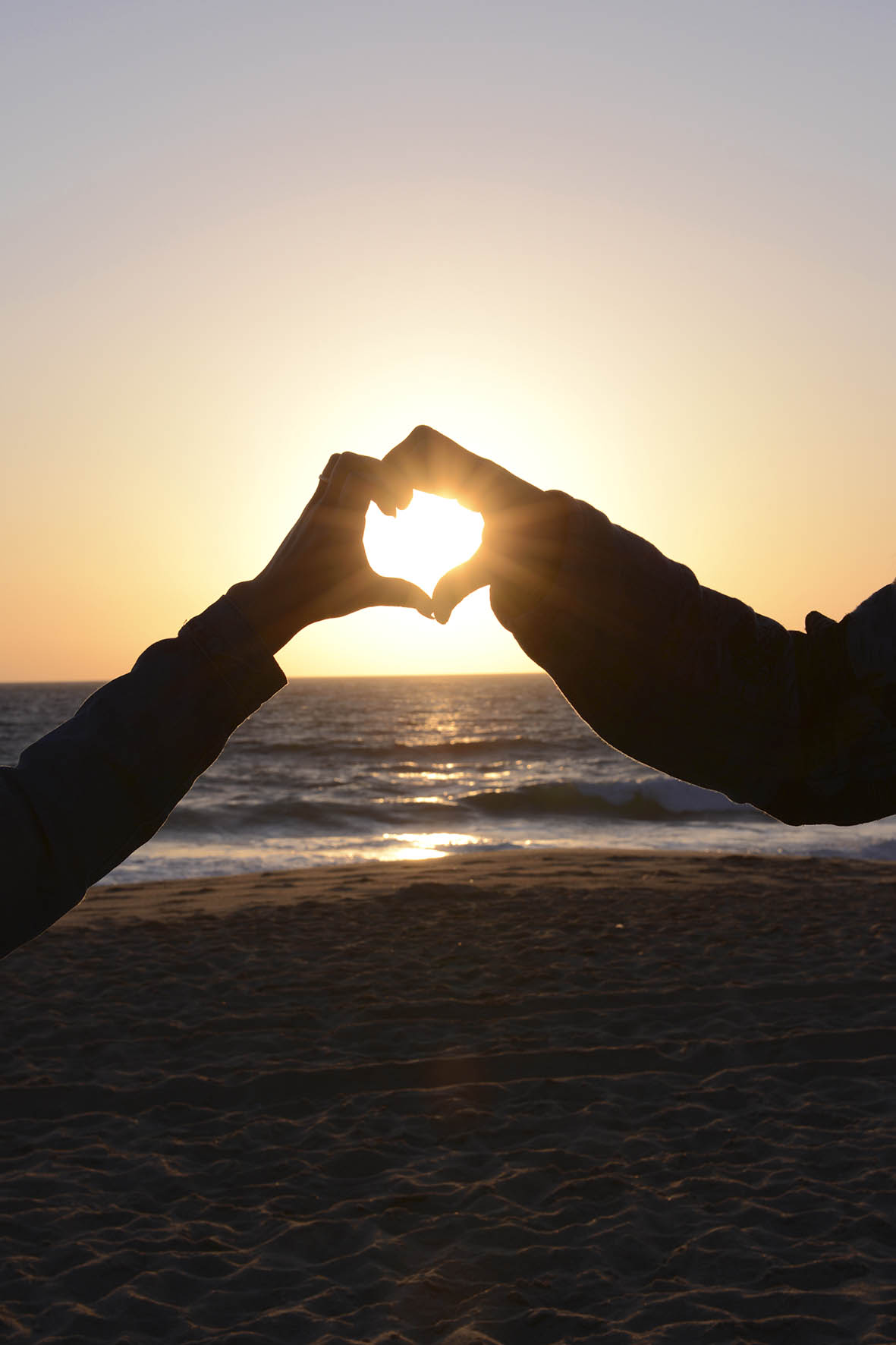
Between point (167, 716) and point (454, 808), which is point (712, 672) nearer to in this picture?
point (167, 716)

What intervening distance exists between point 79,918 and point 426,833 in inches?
400

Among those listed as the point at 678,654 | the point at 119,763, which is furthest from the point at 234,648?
the point at 678,654

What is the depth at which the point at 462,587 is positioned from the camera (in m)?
1.31

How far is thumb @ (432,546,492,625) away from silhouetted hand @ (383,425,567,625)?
0.03 meters

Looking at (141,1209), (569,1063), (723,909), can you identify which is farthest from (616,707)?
(723,909)

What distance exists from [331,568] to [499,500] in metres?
0.25

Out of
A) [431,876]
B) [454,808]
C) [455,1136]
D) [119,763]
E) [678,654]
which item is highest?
[678,654]

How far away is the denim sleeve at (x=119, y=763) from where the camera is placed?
114 cm

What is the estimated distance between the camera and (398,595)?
1.41 metres

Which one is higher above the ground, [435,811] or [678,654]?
[678,654]

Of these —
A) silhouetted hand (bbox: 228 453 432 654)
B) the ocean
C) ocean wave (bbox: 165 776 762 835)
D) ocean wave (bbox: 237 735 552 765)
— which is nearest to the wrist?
silhouetted hand (bbox: 228 453 432 654)

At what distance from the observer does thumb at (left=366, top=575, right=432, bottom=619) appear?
139cm

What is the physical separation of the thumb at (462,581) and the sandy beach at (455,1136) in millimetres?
3008

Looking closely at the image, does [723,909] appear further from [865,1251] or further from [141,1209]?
[141,1209]
